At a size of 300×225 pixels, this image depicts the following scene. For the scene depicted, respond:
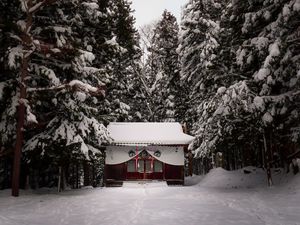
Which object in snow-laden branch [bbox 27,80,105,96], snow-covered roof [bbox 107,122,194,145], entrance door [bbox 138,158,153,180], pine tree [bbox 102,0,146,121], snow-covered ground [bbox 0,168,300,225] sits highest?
pine tree [bbox 102,0,146,121]

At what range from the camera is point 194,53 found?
26969mm

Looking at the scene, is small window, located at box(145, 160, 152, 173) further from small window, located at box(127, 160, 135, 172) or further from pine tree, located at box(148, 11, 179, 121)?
pine tree, located at box(148, 11, 179, 121)

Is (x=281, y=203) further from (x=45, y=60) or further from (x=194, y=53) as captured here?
(x=194, y=53)

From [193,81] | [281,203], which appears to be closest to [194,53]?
[193,81]

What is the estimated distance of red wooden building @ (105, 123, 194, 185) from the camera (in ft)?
82.2

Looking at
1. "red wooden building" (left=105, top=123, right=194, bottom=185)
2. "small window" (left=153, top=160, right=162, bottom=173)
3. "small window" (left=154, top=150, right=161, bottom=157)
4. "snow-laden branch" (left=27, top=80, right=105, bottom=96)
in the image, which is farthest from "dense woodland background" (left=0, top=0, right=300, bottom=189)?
"small window" (left=153, top=160, right=162, bottom=173)

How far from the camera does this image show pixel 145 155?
86.0 feet

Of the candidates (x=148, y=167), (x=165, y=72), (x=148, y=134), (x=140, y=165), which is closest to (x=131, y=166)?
(x=140, y=165)

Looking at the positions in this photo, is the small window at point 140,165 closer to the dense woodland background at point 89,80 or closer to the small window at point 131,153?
the small window at point 131,153

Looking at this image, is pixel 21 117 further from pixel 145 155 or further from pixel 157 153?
pixel 145 155

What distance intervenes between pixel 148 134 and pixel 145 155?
163 cm

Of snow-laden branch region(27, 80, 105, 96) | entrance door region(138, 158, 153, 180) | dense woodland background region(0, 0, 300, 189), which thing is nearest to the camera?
dense woodland background region(0, 0, 300, 189)

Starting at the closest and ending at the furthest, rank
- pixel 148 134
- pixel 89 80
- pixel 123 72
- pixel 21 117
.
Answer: pixel 21 117, pixel 89 80, pixel 148 134, pixel 123 72

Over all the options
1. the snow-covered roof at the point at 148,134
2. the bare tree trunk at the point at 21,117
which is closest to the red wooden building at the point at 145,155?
the snow-covered roof at the point at 148,134
